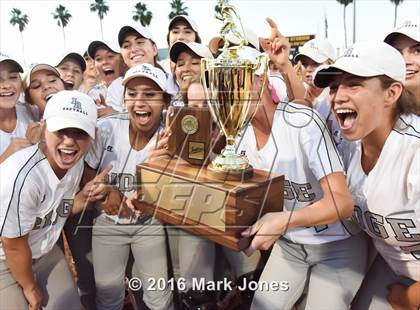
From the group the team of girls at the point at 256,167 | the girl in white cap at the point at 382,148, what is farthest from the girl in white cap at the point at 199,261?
the girl in white cap at the point at 382,148

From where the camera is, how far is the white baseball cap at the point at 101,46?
1.40 m

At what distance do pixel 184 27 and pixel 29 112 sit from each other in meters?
0.70

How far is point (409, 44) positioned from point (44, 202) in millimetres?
1074

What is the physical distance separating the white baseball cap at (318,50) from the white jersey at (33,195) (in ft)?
2.53

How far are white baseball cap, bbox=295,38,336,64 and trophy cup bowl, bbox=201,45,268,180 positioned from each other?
34 cm

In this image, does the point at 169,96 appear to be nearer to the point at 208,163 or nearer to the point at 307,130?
the point at 208,163

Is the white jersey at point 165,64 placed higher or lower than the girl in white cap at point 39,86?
higher

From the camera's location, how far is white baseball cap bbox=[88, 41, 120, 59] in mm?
1397

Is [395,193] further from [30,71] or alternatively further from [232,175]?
[30,71]

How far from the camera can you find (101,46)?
1.42m

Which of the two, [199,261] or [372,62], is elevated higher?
[372,62]

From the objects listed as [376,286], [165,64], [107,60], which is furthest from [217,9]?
[376,286]

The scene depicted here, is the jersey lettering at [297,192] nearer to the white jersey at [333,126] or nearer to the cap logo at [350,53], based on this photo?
the white jersey at [333,126]

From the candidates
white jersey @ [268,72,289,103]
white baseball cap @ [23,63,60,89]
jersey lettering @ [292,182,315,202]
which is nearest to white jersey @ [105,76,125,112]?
white baseball cap @ [23,63,60,89]
